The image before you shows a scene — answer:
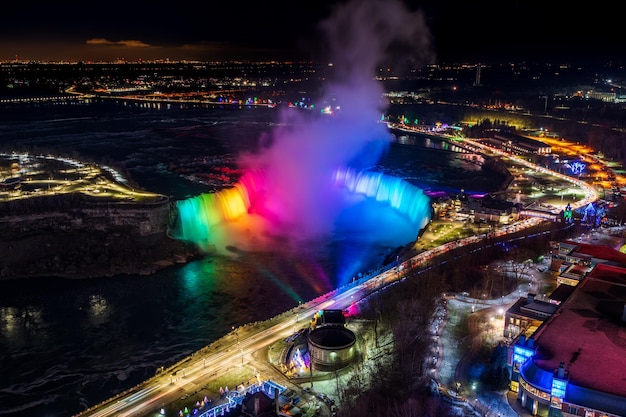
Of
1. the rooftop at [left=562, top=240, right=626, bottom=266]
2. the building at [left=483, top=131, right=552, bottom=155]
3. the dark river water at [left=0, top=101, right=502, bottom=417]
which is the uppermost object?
the building at [left=483, top=131, right=552, bottom=155]

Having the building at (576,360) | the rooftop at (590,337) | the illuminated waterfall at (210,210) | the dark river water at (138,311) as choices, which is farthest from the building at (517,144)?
the building at (576,360)

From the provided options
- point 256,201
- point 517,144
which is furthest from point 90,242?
point 517,144

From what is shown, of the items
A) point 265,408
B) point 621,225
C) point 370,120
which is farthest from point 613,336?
point 370,120

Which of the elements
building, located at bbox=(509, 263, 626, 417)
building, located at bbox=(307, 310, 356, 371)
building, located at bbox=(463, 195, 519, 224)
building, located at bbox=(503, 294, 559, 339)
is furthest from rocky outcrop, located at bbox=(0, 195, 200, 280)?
building, located at bbox=(509, 263, 626, 417)

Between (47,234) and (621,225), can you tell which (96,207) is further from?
(621,225)

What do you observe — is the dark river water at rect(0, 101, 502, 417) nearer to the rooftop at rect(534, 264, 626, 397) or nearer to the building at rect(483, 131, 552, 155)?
the rooftop at rect(534, 264, 626, 397)

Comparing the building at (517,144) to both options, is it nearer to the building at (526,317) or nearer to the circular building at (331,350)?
the building at (526,317)
